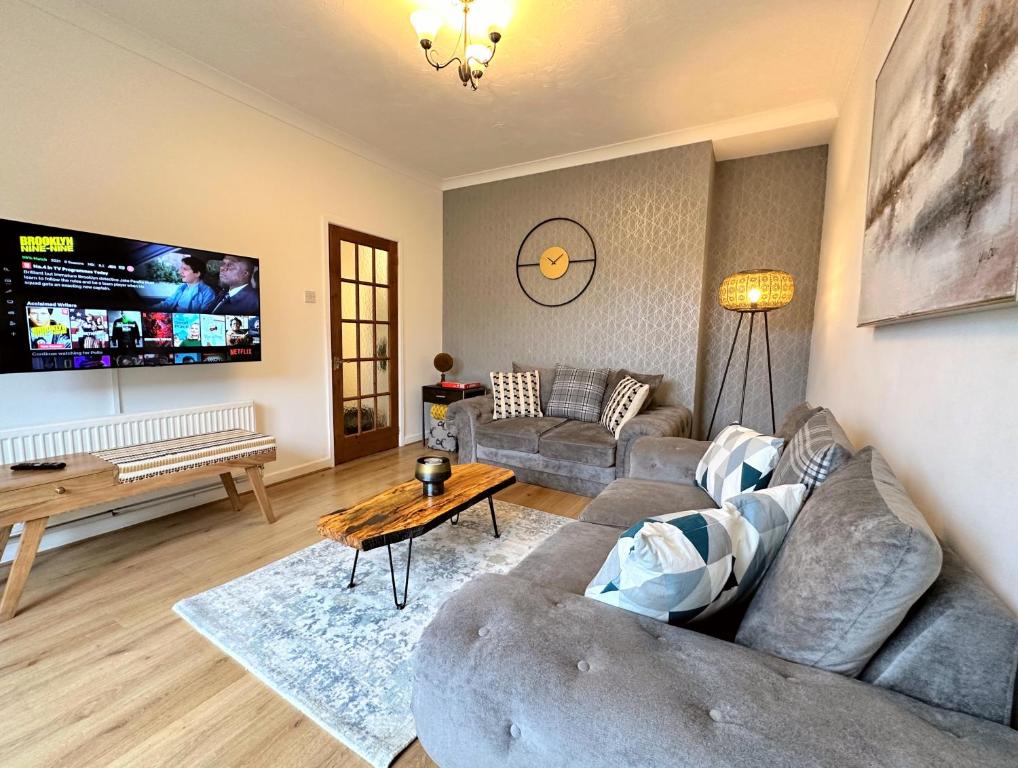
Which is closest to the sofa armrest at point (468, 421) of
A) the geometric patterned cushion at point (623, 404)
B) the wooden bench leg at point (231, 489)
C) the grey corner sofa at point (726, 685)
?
the geometric patterned cushion at point (623, 404)

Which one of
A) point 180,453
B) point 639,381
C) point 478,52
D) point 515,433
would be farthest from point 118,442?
point 639,381

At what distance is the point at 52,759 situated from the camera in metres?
1.19

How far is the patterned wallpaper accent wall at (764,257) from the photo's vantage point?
3.55 metres

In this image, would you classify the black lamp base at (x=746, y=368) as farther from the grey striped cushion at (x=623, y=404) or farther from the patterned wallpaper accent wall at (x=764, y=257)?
the grey striped cushion at (x=623, y=404)

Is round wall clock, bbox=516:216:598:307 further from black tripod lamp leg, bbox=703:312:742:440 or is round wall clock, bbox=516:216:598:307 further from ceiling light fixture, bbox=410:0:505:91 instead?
ceiling light fixture, bbox=410:0:505:91

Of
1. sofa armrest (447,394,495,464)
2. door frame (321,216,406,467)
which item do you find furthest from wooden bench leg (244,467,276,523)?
sofa armrest (447,394,495,464)

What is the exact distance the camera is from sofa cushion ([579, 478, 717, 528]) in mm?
1757

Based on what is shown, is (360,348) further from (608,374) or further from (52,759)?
(52,759)

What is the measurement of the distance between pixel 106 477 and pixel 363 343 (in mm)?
2279

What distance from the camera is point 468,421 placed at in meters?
3.56

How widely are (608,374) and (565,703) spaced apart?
10.6 ft

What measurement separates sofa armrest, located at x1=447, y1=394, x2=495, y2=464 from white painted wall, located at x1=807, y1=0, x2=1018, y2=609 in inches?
94.4

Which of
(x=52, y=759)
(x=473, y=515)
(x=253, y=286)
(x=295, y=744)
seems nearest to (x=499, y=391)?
(x=473, y=515)

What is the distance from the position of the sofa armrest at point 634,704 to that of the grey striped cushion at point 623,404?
2.26 metres
